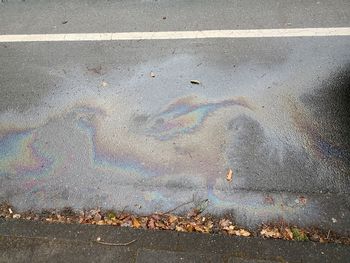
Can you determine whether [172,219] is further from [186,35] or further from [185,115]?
[186,35]

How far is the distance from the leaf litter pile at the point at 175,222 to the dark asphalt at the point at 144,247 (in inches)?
6.2

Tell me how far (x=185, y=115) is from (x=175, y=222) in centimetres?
156

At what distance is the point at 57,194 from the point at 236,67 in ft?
10.1

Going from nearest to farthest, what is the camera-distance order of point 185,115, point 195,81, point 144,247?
point 144,247
point 185,115
point 195,81

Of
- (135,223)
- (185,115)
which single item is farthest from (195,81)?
(135,223)

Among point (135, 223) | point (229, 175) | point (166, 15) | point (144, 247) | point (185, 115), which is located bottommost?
point (144, 247)

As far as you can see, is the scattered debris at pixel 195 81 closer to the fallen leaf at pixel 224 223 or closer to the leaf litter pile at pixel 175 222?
the leaf litter pile at pixel 175 222

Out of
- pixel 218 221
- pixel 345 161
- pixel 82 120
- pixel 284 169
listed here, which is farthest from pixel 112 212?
pixel 345 161

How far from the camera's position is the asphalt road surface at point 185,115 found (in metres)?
3.64

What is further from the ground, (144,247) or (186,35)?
(186,35)

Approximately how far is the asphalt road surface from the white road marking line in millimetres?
97

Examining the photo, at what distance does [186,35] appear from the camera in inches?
222

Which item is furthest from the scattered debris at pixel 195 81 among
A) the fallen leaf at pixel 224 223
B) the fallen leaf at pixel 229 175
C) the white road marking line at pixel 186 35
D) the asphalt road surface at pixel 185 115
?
the fallen leaf at pixel 224 223

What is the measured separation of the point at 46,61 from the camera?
5.46m
